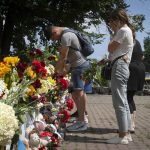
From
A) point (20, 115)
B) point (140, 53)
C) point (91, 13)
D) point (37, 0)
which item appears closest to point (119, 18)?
point (140, 53)

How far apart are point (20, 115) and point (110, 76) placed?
3.63 m

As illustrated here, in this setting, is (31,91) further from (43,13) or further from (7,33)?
(7,33)

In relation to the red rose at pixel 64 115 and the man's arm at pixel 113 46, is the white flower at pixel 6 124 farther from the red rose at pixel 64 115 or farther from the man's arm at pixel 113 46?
the man's arm at pixel 113 46

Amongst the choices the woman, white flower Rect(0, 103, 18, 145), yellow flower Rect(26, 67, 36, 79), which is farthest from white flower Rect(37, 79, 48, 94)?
the woman

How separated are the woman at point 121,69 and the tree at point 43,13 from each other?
55.7 feet

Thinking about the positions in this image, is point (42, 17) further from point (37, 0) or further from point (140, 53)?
point (140, 53)

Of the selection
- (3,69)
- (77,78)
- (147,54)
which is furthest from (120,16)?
(147,54)

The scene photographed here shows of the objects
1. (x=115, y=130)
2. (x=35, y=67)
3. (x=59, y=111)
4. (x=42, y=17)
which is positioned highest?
(x=42, y=17)

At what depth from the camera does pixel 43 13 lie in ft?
79.4

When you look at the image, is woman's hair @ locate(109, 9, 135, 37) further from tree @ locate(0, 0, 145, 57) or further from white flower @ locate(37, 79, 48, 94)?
tree @ locate(0, 0, 145, 57)

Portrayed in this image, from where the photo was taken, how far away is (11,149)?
132 inches

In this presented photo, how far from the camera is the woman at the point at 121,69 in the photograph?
6266 millimetres

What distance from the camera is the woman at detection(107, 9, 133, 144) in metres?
6.27

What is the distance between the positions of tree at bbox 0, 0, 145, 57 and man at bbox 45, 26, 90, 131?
16167mm
